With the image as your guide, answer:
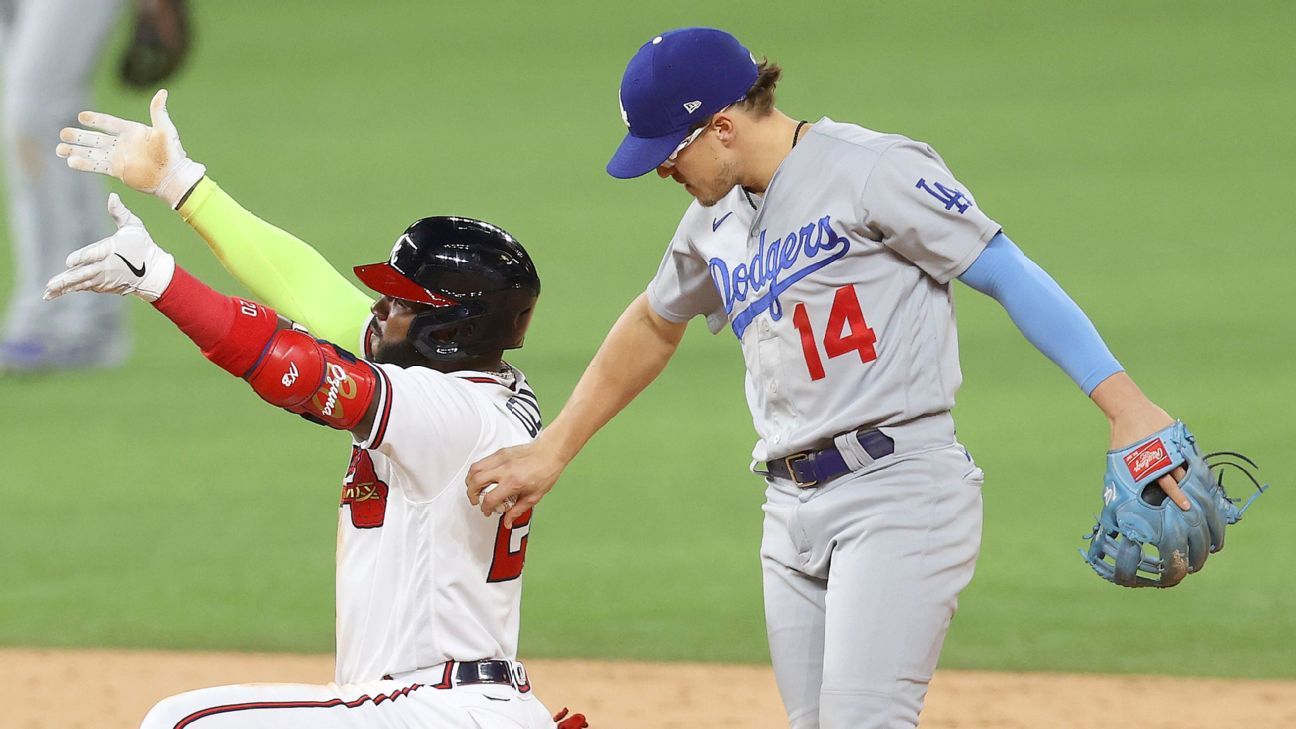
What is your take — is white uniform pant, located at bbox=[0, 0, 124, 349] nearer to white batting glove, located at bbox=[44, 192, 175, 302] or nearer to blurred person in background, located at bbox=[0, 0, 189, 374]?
blurred person in background, located at bbox=[0, 0, 189, 374]

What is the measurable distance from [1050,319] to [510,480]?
1073mm

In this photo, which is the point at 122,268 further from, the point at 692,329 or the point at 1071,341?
the point at 692,329

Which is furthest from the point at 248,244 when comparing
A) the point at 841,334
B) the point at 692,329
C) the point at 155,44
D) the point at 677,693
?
the point at 692,329

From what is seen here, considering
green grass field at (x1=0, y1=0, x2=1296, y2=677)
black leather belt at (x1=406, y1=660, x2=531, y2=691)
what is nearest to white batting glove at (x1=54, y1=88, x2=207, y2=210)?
black leather belt at (x1=406, y1=660, x2=531, y2=691)

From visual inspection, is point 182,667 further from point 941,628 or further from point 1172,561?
point 1172,561

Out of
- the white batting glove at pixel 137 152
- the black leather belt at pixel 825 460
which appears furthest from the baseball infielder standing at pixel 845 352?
the white batting glove at pixel 137 152

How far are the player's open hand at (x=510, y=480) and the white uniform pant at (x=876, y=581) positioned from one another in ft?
1.63

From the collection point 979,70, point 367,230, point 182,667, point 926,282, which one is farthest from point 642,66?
point 979,70

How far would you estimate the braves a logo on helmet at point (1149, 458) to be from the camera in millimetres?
3395

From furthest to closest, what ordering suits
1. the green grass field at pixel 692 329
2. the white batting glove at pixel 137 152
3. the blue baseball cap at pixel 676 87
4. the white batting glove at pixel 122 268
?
the green grass field at pixel 692 329 < the white batting glove at pixel 137 152 < the blue baseball cap at pixel 676 87 < the white batting glove at pixel 122 268

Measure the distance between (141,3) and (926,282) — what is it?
8.34 meters

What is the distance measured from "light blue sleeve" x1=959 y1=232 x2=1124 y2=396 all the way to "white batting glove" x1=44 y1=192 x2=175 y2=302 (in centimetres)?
151

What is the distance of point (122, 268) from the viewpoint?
3402 millimetres

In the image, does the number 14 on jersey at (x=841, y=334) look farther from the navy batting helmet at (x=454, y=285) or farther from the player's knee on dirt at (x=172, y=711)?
the player's knee on dirt at (x=172, y=711)
